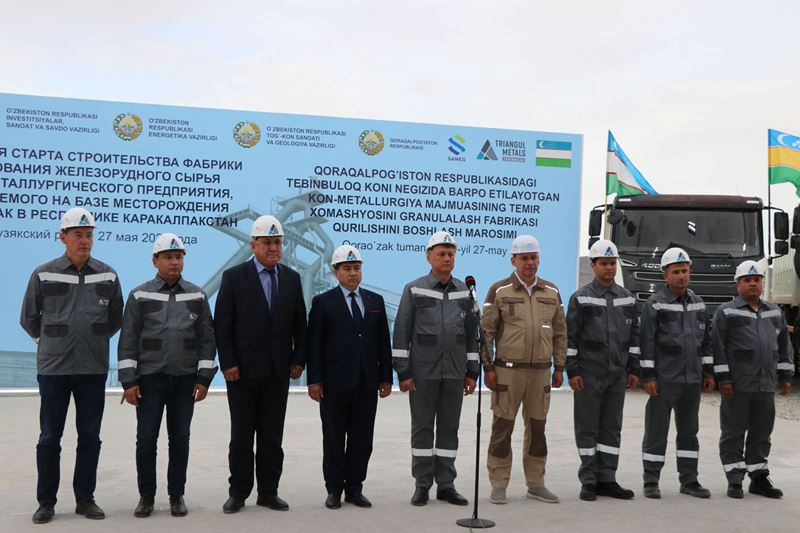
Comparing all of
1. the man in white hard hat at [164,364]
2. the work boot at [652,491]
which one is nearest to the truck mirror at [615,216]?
the work boot at [652,491]

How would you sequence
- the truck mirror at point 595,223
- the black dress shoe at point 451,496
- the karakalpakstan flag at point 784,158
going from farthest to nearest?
the karakalpakstan flag at point 784,158 → the truck mirror at point 595,223 → the black dress shoe at point 451,496

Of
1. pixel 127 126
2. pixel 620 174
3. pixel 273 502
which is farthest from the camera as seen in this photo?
pixel 620 174

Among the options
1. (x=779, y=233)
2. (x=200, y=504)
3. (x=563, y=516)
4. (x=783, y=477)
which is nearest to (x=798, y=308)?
(x=779, y=233)

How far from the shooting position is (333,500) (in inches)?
250

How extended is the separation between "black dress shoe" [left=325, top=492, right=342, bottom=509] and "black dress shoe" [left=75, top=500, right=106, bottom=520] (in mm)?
1464

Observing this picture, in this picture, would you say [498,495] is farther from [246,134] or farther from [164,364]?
[246,134]

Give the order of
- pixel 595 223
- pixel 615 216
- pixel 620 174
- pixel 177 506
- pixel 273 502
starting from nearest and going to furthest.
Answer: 1. pixel 177 506
2. pixel 273 502
3. pixel 615 216
4. pixel 595 223
5. pixel 620 174

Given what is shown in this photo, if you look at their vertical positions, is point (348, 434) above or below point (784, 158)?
below

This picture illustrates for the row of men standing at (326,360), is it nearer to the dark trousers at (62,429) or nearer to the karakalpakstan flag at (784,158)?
the dark trousers at (62,429)

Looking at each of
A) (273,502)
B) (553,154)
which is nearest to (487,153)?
(553,154)

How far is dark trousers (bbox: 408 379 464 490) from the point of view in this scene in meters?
6.61

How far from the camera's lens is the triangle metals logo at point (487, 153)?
14.0 meters

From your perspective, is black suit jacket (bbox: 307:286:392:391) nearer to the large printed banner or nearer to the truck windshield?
the large printed banner

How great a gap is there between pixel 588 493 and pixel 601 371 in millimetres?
889
